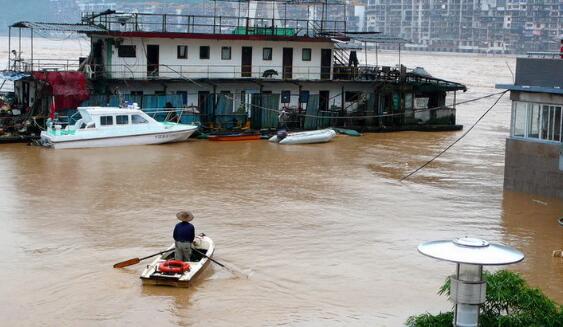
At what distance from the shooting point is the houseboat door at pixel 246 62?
46338mm

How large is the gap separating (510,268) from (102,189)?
1461cm

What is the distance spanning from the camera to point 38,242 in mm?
22547

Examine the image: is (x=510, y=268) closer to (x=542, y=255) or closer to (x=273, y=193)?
(x=542, y=255)

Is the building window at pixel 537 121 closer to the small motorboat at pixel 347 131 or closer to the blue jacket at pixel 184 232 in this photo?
the blue jacket at pixel 184 232

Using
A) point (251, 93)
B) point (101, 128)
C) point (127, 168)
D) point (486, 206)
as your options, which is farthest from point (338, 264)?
point (251, 93)

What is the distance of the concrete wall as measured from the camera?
27.8 meters

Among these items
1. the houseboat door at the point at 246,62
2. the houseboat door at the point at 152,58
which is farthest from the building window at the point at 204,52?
the houseboat door at the point at 152,58

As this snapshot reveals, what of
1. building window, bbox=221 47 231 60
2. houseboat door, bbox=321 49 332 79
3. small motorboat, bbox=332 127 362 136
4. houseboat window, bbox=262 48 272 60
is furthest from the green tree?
houseboat door, bbox=321 49 332 79

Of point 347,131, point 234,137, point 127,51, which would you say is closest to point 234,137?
point 234,137

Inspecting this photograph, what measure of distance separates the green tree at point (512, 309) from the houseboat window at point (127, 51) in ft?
105

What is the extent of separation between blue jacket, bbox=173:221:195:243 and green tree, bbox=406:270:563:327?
682 centimetres

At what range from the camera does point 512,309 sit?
1361 cm

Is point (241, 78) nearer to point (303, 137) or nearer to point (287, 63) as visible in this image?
point (287, 63)

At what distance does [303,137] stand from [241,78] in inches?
191
